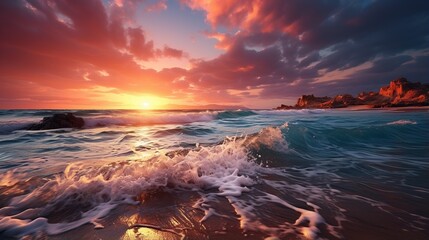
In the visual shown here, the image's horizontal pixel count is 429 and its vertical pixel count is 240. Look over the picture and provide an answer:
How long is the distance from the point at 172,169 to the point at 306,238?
2527 millimetres

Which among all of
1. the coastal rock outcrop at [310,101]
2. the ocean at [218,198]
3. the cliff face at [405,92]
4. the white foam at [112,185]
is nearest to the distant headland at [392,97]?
the cliff face at [405,92]

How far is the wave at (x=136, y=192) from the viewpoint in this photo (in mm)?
2398

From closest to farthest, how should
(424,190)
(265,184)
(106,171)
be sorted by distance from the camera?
(424,190) < (265,184) < (106,171)

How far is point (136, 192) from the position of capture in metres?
3.18

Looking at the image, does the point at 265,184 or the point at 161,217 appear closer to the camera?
the point at 161,217

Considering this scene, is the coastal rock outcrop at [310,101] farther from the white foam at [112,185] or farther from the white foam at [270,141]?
the white foam at [112,185]

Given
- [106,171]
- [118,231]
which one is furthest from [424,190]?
[106,171]

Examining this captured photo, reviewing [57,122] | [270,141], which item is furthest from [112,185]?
[57,122]

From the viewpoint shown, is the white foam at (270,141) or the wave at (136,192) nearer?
the wave at (136,192)

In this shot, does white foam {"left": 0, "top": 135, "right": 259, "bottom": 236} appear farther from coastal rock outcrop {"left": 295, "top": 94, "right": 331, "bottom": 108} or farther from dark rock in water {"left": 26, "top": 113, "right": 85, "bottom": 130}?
coastal rock outcrop {"left": 295, "top": 94, "right": 331, "bottom": 108}

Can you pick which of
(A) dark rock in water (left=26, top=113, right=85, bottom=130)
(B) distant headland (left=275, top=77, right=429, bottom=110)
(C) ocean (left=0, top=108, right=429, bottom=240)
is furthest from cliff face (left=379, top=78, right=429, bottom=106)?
(A) dark rock in water (left=26, top=113, right=85, bottom=130)

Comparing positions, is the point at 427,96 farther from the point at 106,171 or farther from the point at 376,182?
the point at 106,171

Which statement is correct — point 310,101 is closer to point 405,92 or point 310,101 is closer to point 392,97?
point 392,97

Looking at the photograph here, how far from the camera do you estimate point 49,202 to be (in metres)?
2.91
